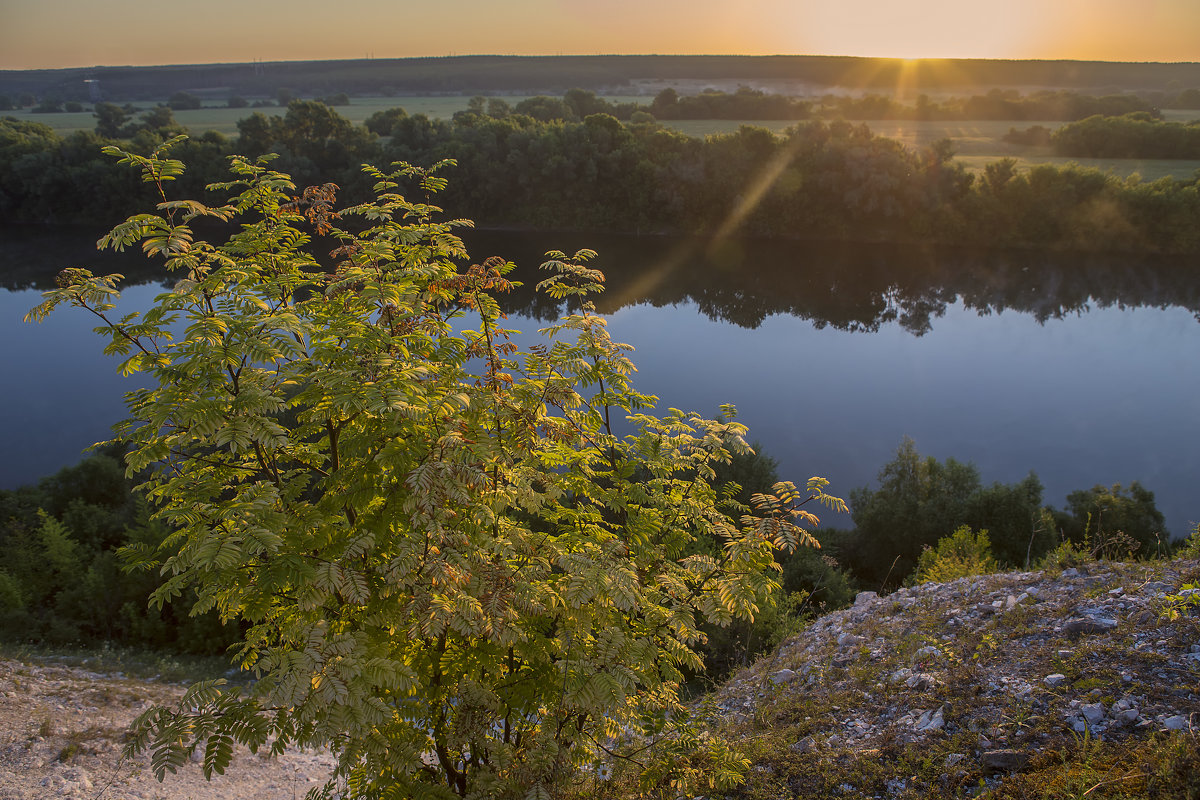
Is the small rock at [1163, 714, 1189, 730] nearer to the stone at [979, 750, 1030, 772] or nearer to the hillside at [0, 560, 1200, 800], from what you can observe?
the hillside at [0, 560, 1200, 800]

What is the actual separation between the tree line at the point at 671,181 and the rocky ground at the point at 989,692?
51.1 meters

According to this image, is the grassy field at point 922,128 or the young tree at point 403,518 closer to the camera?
the young tree at point 403,518

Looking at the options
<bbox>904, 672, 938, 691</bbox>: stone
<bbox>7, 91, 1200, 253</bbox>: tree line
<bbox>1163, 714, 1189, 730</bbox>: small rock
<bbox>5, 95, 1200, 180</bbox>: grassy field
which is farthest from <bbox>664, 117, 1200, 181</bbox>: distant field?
<bbox>1163, 714, 1189, 730</bbox>: small rock

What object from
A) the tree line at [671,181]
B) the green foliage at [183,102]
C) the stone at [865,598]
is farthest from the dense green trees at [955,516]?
the green foliage at [183,102]

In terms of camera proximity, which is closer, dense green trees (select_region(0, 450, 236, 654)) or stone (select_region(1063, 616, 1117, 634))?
stone (select_region(1063, 616, 1117, 634))

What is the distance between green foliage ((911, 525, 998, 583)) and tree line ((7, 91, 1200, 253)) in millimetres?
43062

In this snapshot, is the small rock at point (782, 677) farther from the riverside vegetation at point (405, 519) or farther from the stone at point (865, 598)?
the riverside vegetation at point (405, 519)

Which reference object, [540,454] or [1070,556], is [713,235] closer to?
[1070,556]

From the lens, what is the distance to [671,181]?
191ft

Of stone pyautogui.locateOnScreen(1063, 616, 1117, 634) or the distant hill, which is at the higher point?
the distant hill

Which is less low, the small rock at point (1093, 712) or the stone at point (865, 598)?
the small rock at point (1093, 712)

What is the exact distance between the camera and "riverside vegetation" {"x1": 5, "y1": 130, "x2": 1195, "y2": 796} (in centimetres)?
393

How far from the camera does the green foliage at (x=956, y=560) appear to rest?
13594 millimetres

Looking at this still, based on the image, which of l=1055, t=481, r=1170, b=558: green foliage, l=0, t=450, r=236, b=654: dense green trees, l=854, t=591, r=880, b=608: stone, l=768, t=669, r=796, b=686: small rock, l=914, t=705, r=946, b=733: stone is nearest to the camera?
l=914, t=705, r=946, b=733: stone
